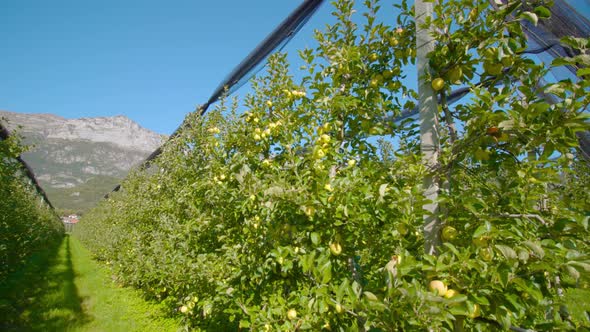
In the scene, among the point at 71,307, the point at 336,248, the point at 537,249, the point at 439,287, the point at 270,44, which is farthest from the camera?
the point at 71,307

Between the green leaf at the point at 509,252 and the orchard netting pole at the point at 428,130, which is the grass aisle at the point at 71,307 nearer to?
the orchard netting pole at the point at 428,130

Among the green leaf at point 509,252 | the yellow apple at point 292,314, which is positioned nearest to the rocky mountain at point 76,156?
the yellow apple at point 292,314

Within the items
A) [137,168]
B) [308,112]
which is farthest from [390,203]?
[137,168]

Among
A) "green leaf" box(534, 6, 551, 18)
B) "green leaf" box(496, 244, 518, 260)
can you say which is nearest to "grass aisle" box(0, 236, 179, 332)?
"green leaf" box(496, 244, 518, 260)

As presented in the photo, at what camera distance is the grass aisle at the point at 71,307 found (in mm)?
3916

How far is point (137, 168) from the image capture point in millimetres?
8492

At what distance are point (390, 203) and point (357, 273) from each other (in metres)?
0.64

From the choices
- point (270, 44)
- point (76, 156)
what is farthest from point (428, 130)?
point (76, 156)

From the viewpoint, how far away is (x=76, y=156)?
470ft

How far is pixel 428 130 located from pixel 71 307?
575 cm

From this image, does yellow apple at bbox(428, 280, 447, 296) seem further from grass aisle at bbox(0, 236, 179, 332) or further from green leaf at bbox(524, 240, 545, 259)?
grass aisle at bbox(0, 236, 179, 332)

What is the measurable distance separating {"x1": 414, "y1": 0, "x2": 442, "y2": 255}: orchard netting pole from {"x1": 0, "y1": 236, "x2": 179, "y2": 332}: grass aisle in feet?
11.8

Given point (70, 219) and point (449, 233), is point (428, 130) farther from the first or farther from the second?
point (70, 219)

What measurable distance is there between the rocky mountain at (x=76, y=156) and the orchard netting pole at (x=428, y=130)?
80916 mm
